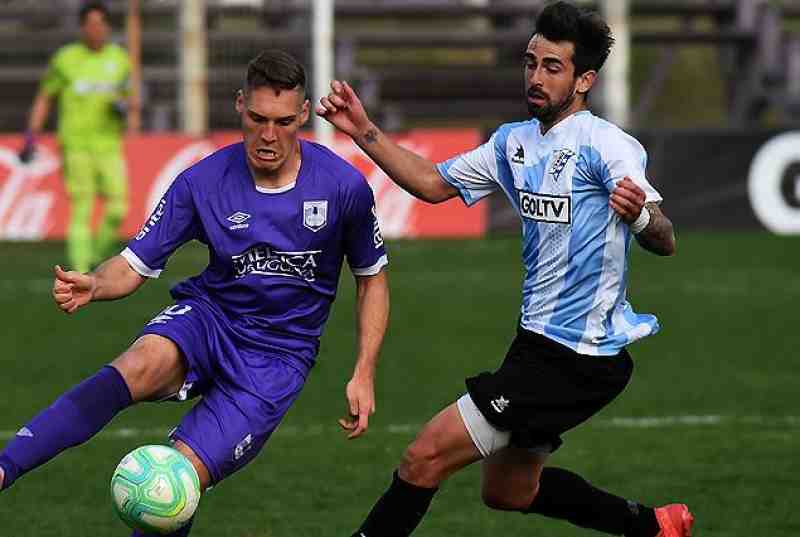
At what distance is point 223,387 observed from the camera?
5.84 metres

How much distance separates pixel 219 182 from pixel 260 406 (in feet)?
2.62

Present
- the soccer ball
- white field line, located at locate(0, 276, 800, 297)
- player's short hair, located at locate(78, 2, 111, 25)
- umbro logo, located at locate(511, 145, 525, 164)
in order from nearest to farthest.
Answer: the soccer ball
umbro logo, located at locate(511, 145, 525, 164)
white field line, located at locate(0, 276, 800, 297)
player's short hair, located at locate(78, 2, 111, 25)

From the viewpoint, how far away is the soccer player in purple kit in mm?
5668

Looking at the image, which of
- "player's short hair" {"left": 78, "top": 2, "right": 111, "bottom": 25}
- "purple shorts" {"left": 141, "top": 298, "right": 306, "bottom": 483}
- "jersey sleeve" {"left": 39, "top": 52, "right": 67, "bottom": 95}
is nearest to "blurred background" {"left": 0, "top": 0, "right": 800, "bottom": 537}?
"purple shorts" {"left": 141, "top": 298, "right": 306, "bottom": 483}

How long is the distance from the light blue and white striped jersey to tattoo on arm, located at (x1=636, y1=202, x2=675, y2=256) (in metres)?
0.14

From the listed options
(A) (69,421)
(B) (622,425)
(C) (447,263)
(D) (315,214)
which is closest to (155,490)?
(A) (69,421)

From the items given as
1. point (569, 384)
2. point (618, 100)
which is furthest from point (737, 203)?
point (569, 384)

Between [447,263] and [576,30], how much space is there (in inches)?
426

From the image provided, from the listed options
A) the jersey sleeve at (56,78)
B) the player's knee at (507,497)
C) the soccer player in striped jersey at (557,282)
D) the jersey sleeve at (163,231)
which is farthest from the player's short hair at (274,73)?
the jersey sleeve at (56,78)

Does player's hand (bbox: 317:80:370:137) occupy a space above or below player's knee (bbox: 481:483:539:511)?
above

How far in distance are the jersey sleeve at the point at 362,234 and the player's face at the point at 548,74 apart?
673 mm

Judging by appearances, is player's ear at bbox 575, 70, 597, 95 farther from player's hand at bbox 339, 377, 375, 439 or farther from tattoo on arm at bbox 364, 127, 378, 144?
player's hand at bbox 339, 377, 375, 439

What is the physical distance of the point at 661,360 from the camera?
11.4m

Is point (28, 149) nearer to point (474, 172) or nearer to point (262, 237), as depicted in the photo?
point (474, 172)
